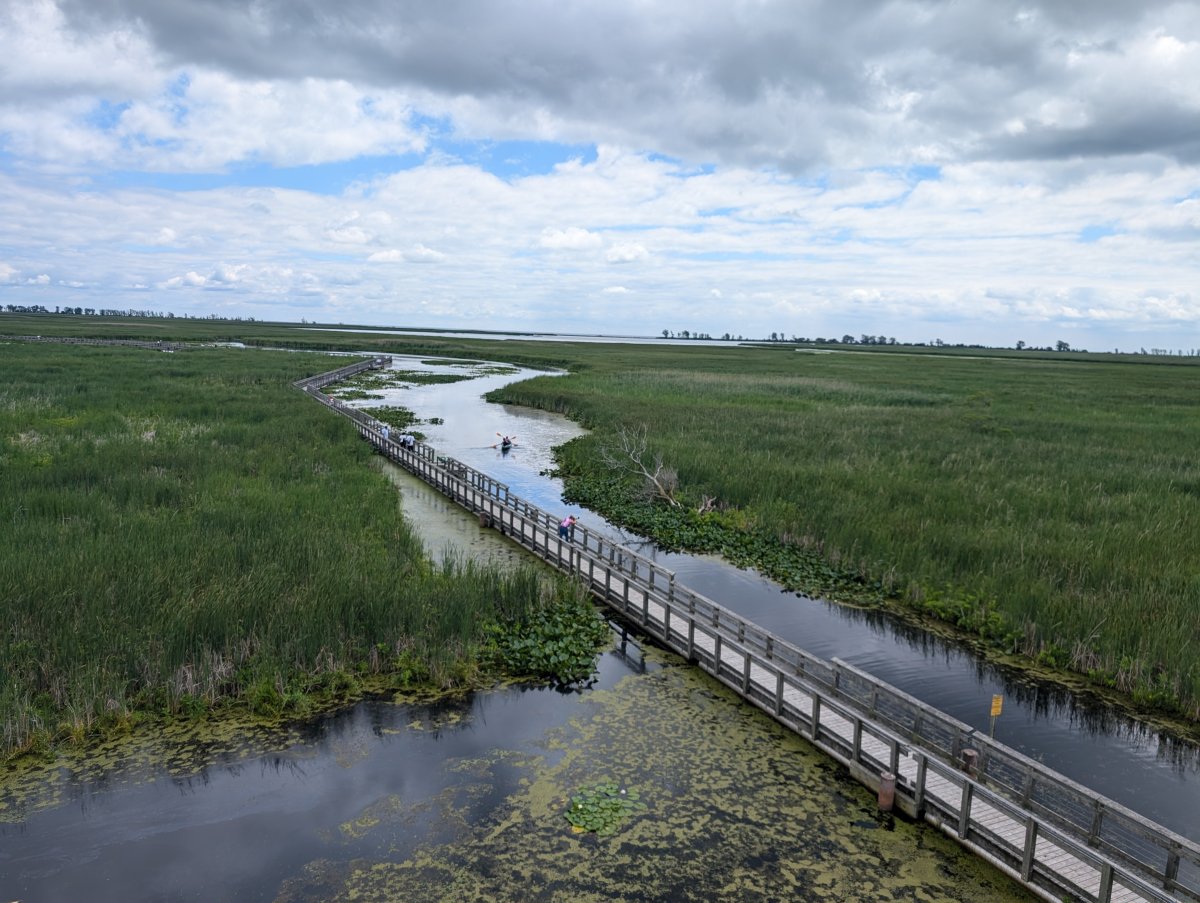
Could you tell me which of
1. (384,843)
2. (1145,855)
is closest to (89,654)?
(384,843)

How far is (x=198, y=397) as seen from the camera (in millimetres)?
49281

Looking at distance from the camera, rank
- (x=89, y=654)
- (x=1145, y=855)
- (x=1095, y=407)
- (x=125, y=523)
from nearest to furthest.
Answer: (x=1145, y=855), (x=89, y=654), (x=125, y=523), (x=1095, y=407)

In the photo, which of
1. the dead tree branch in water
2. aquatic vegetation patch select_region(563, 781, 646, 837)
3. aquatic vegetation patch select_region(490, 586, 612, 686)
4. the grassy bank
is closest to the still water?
aquatic vegetation patch select_region(563, 781, 646, 837)

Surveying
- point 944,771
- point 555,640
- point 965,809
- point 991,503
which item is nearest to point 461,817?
point 555,640

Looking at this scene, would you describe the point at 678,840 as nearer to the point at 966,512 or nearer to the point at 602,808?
the point at 602,808

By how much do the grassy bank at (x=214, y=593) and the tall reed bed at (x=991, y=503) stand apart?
10.1 meters

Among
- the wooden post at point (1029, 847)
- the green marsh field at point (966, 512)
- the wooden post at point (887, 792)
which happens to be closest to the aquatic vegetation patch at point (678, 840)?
the wooden post at point (887, 792)

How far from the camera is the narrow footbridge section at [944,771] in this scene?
906 cm

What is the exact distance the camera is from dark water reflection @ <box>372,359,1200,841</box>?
12.0 m

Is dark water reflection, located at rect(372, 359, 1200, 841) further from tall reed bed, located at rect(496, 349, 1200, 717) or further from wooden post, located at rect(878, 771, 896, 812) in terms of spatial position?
wooden post, located at rect(878, 771, 896, 812)

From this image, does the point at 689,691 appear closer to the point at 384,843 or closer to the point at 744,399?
the point at 384,843

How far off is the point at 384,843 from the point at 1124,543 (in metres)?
21.4

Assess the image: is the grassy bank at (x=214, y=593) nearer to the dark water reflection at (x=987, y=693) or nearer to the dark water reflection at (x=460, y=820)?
the dark water reflection at (x=460, y=820)

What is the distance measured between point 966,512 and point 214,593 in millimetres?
22568
